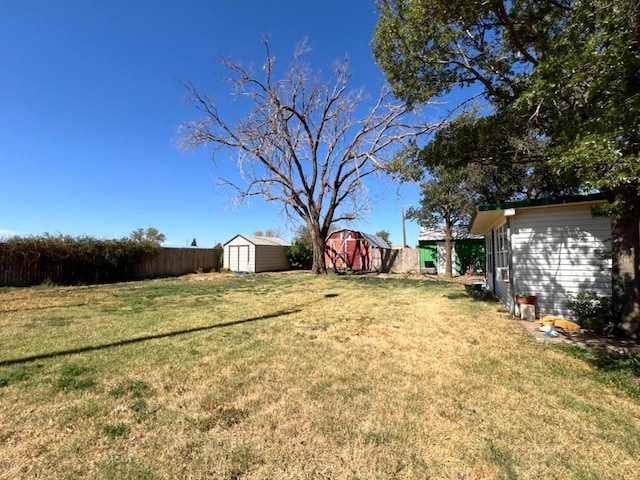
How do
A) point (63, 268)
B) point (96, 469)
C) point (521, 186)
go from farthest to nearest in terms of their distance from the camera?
point (521, 186)
point (63, 268)
point (96, 469)

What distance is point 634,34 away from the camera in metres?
3.73

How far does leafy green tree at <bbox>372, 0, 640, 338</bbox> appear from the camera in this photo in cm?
364

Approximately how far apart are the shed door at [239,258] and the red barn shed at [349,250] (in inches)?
232

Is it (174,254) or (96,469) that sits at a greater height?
(174,254)

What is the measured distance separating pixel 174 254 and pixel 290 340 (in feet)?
56.8

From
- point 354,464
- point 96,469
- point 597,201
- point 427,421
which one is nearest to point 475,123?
point 597,201

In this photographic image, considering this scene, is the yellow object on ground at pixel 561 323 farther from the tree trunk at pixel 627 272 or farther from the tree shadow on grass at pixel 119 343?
the tree shadow on grass at pixel 119 343

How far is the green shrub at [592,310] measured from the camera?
5.66 m

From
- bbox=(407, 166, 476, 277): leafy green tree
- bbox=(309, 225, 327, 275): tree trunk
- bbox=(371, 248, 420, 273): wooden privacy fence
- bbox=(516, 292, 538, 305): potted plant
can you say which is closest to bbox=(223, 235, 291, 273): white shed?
bbox=(309, 225, 327, 275): tree trunk

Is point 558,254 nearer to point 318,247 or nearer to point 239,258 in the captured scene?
point 318,247

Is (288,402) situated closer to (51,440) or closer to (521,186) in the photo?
(51,440)

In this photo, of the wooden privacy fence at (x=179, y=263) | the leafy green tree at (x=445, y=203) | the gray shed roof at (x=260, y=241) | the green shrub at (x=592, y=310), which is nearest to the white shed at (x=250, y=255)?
the gray shed roof at (x=260, y=241)

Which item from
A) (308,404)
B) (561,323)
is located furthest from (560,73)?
(308,404)

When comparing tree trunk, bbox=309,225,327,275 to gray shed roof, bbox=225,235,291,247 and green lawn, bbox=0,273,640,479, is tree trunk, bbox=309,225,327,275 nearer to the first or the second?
gray shed roof, bbox=225,235,291,247
